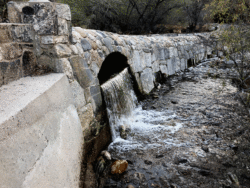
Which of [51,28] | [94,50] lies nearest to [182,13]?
[94,50]

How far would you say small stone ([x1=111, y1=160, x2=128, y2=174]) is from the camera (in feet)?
7.88

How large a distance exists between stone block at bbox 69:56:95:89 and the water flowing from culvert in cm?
49

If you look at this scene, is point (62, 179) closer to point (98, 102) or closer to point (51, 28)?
point (98, 102)

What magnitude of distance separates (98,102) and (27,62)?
1334 mm

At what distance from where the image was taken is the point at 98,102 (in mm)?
3148

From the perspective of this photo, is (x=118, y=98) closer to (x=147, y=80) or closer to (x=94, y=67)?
(x=94, y=67)

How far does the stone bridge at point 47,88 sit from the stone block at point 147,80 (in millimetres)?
1491

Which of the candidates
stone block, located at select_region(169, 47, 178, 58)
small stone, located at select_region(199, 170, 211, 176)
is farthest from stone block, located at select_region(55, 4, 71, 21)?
stone block, located at select_region(169, 47, 178, 58)

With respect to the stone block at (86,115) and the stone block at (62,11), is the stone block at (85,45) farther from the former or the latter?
the stone block at (86,115)

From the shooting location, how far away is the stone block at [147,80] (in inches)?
208

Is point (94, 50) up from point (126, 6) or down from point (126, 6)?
down

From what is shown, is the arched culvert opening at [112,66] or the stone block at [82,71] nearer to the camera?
the stone block at [82,71]

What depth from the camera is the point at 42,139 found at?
150 cm

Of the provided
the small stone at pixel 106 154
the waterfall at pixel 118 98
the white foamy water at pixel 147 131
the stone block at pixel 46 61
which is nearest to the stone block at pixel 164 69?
the waterfall at pixel 118 98
